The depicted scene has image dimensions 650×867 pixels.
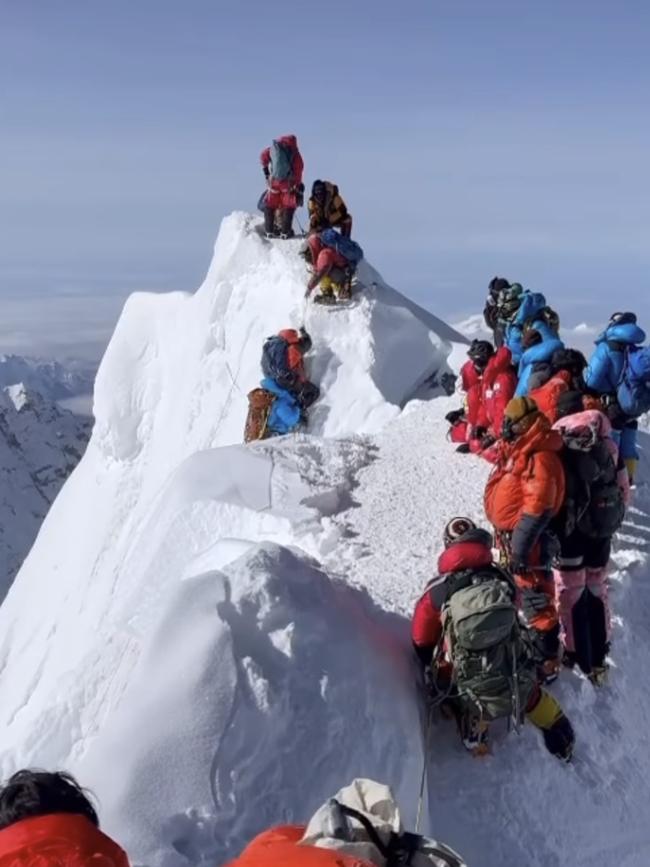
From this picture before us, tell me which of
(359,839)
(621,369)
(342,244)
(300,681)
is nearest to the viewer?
(359,839)

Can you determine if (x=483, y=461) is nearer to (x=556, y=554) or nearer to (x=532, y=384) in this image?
(x=532, y=384)

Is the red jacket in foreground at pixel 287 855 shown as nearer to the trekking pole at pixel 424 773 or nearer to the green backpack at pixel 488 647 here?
the trekking pole at pixel 424 773

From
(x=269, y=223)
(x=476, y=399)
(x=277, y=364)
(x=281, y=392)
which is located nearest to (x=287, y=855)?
(x=476, y=399)

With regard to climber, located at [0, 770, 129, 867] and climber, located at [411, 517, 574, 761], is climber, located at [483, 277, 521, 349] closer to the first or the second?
climber, located at [411, 517, 574, 761]

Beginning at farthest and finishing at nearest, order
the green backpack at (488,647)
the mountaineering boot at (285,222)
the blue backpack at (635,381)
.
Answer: the mountaineering boot at (285,222)
the blue backpack at (635,381)
the green backpack at (488,647)

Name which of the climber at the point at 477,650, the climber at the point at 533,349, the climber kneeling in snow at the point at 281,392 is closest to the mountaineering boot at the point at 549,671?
the climber at the point at 477,650

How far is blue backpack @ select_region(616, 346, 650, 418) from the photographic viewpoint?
9625 millimetres

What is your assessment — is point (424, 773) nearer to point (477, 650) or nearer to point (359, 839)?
point (477, 650)

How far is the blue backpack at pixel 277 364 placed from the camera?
15.9 meters

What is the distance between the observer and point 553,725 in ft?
22.3

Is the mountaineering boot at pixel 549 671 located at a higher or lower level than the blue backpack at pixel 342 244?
lower

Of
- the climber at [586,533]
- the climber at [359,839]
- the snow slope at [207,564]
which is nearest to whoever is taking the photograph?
the climber at [359,839]

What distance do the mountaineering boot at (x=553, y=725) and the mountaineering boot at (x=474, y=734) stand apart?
0.39m

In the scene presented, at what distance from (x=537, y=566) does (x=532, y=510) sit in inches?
23.2
